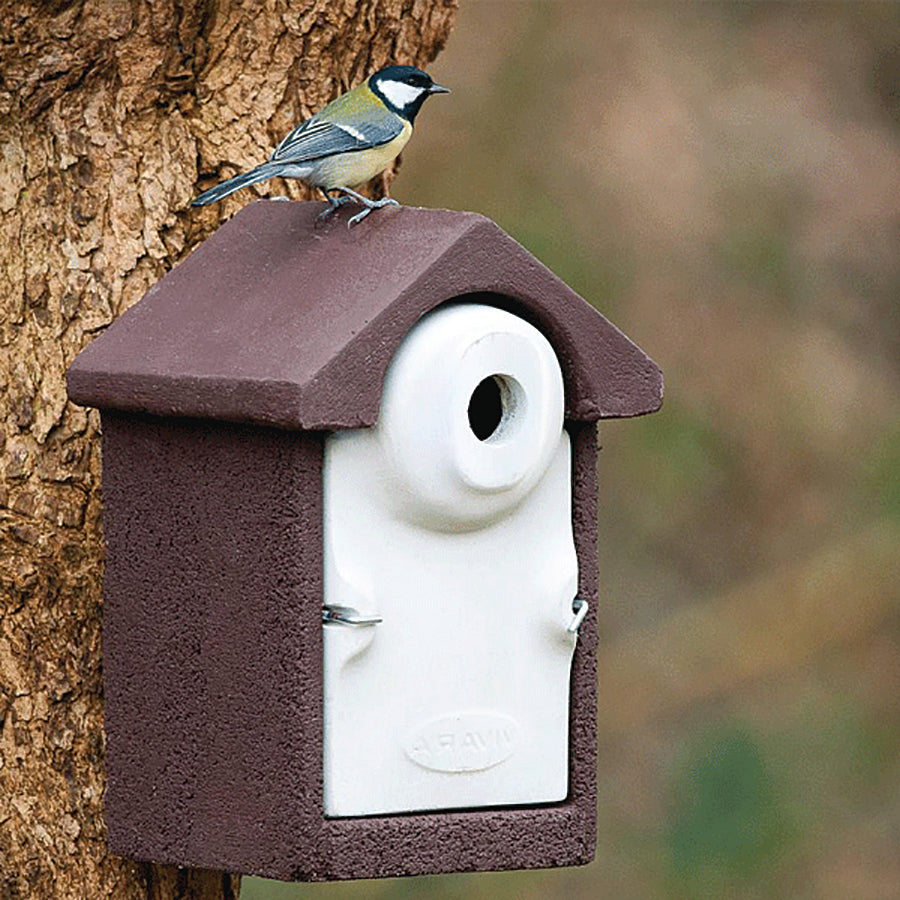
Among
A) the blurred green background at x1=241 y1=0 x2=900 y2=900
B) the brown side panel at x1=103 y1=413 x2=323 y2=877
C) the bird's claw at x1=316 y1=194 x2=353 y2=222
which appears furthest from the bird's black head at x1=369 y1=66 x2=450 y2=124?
the blurred green background at x1=241 y1=0 x2=900 y2=900

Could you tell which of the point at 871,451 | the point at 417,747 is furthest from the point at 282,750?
the point at 871,451

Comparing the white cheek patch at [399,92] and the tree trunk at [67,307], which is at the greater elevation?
the white cheek patch at [399,92]

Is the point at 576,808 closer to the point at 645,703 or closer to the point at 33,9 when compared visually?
the point at 33,9

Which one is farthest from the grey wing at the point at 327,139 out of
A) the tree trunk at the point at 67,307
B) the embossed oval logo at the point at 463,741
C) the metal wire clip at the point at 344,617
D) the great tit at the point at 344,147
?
the embossed oval logo at the point at 463,741

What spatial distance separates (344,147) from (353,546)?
1.64ft

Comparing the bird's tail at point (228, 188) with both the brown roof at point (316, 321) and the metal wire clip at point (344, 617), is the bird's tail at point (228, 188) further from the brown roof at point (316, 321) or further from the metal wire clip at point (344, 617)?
the metal wire clip at point (344, 617)

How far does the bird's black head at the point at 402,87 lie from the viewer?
123 inches

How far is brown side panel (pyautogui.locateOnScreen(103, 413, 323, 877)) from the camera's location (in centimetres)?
279

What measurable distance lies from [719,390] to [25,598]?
5.19 m

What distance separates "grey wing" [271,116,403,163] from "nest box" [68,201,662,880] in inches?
2.7

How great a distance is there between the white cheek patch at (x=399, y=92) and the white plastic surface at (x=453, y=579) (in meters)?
0.40

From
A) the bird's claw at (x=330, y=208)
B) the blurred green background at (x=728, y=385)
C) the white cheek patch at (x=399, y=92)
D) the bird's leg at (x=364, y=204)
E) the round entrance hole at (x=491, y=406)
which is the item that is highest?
the white cheek patch at (x=399, y=92)

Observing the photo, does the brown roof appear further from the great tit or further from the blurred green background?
the blurred green background

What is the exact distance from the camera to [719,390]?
809 cm
